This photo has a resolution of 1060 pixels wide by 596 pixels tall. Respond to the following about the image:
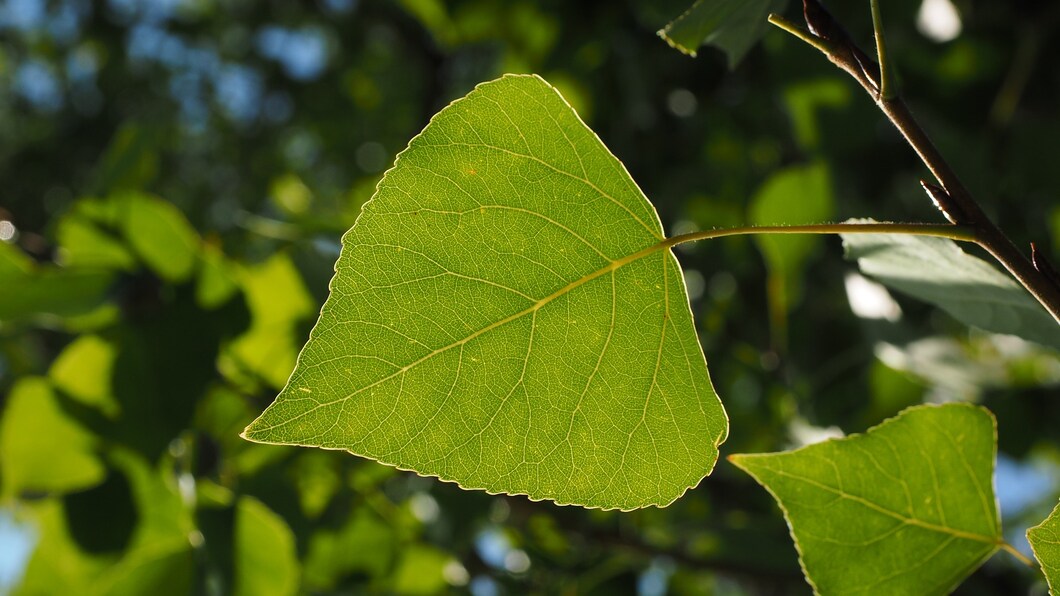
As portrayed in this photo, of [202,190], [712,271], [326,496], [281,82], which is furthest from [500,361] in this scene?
[202,190]

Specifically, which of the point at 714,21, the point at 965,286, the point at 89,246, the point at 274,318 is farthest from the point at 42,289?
the point at 965,286

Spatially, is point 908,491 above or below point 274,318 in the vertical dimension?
above

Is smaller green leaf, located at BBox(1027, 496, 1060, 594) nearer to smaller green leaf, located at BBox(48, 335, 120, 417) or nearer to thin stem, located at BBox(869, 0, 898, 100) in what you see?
thin stem, located at BBox(869, 0, 898, 100)

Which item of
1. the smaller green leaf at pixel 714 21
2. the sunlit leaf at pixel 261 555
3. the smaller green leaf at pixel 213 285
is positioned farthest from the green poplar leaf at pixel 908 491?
the smaller green leaf at pixel 213 285

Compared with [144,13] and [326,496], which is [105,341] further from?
[144,13]

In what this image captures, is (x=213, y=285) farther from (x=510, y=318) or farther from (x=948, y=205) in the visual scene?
(x=948, y=205)

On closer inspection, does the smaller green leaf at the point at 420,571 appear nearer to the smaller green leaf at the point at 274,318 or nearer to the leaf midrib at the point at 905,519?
the smaller green leaf at the point at 274,318
